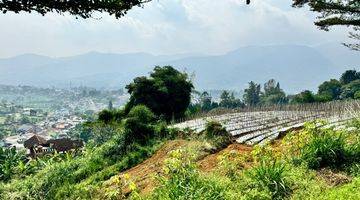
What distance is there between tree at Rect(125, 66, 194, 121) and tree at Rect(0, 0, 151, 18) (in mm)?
15729

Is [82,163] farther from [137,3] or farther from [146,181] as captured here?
[137,3]

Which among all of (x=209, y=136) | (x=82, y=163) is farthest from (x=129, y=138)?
(x=209, y=136)

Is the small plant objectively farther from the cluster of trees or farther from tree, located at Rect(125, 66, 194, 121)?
the cluster of trees

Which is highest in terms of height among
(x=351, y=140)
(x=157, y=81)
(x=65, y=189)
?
(x=157, y=81)

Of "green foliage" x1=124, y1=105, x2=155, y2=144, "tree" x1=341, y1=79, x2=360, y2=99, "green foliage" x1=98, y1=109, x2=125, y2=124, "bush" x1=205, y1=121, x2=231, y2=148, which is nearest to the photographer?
"bush" x1=205, y1=121, x2=231, y2=148

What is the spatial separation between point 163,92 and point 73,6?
16662 millimetres

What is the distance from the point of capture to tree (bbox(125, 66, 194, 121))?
85.5ft

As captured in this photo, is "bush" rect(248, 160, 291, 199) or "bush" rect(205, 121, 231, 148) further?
"bush" rect(205, 121, 231, 148)

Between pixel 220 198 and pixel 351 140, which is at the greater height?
pixel 351 140

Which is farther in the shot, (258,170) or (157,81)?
(157,81)

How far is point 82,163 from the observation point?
57.1 ft

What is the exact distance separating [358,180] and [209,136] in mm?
7603

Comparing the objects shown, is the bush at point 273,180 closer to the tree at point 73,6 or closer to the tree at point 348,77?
the tree at point 73,6

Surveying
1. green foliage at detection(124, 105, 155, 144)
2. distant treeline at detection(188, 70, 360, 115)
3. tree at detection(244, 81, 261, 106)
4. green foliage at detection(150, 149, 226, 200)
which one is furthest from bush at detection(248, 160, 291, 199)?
tree at detection(244, 81, 261, 106)
